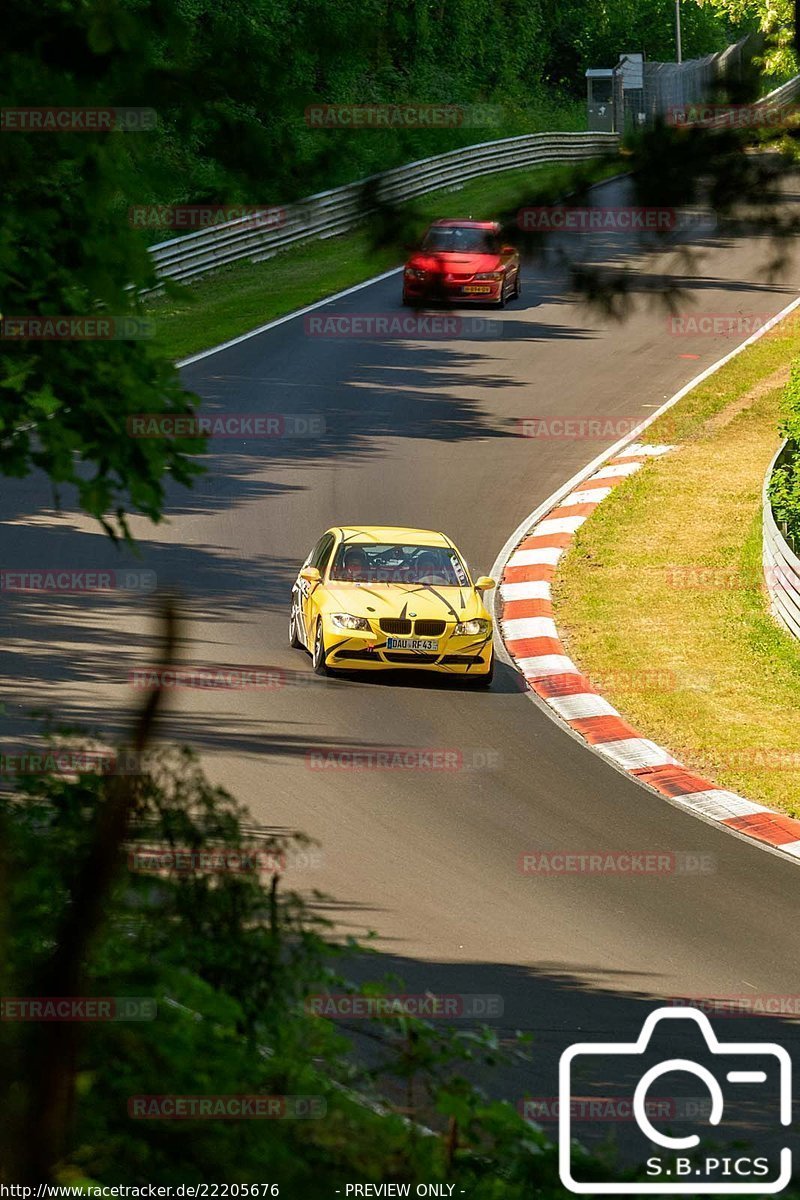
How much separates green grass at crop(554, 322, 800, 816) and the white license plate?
1.93 meters

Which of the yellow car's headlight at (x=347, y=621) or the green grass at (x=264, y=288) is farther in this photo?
the green grass at (x=264, y=288)

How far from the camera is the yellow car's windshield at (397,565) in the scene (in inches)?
657

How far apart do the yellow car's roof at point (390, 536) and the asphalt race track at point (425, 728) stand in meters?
1.34

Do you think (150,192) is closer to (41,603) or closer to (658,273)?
(658,273)

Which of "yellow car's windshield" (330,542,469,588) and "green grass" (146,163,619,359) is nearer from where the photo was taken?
"yellow car's windshield" (330,542,469,588)

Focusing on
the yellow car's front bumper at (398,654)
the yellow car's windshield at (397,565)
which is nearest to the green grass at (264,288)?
the yellow car's windshield at (397,565)

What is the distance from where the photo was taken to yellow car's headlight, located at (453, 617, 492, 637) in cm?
1590

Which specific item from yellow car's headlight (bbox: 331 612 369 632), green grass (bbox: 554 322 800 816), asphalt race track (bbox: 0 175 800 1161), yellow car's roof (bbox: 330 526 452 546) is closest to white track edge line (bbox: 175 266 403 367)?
asphalt race track (bbox: 0 175 800 1161)

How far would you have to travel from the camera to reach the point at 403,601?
16156 millimetres

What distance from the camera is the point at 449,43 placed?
57.8m

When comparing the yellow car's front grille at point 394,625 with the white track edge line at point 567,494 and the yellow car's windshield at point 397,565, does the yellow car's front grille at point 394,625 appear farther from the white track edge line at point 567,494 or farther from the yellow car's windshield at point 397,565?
the white track edge line at point 567,494

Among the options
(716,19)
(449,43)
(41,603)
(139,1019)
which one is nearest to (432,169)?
(449,43)

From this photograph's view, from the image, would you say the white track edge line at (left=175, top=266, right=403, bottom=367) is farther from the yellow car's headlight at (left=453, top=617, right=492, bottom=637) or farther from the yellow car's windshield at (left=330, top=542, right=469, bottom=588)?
the yellow car's headlight at (left=453, top=617, right=492, bottom=637)

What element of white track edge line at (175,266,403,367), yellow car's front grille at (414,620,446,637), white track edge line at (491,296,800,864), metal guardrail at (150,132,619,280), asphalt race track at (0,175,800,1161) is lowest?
white track edge line at (491,296,800,864)
